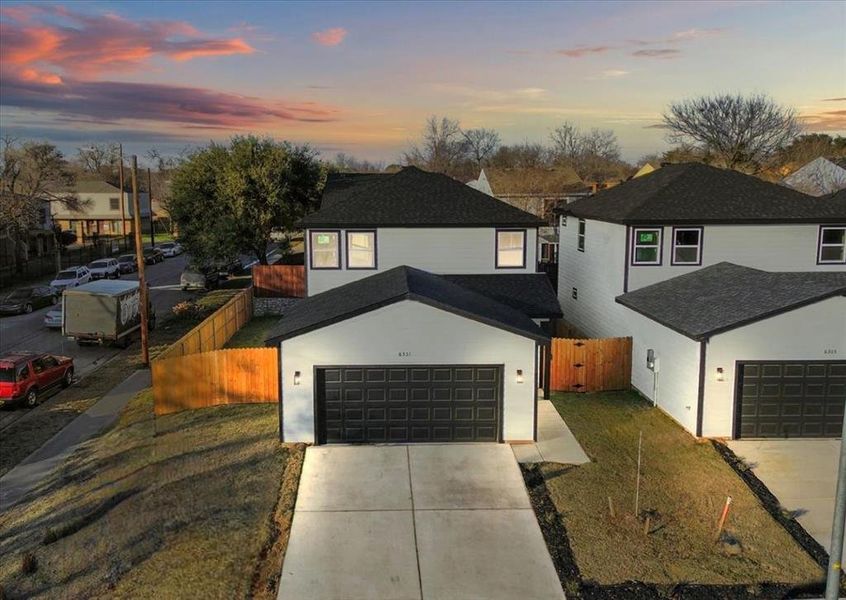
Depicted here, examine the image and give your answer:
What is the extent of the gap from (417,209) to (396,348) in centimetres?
1076

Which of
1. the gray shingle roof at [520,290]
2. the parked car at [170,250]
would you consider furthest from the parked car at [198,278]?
the gray shingle roof at [520,290]

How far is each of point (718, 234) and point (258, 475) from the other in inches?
712

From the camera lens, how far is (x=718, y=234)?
2445cm

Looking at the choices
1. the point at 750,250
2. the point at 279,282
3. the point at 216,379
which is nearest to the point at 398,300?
the point at 216,379

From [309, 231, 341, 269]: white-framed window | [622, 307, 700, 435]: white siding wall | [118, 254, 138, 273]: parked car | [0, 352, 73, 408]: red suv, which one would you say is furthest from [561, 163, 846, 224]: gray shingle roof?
[118, 254, 138, 273]: parked car

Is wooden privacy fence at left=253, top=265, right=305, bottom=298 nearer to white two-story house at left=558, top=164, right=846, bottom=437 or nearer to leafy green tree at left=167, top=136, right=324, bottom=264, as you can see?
leafy green tree at left=167, top=136, right=324, bottom=264

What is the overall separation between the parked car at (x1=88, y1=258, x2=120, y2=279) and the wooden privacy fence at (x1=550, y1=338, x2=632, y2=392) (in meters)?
37.3

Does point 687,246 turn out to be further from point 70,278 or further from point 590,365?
point 70,278

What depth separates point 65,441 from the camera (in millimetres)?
19312

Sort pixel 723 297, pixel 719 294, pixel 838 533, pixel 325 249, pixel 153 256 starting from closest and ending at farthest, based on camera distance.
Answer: pixel 838 533
pixel 723 297
pixel 719 294
pixel 325 249
pixel 153 256

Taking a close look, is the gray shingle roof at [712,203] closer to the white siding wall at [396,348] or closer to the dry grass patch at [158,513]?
the white siding wall at [396,348]

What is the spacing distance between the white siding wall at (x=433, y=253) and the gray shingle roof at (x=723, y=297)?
5.24 metres

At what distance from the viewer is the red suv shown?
70.7 ft

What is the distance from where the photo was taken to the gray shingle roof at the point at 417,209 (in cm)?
2592
